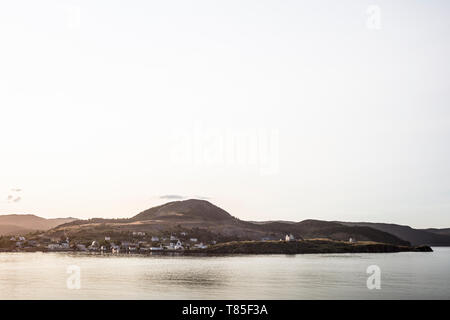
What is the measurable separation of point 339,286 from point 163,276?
1515 inches

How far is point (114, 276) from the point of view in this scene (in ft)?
362

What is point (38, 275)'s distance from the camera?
111562 mm
